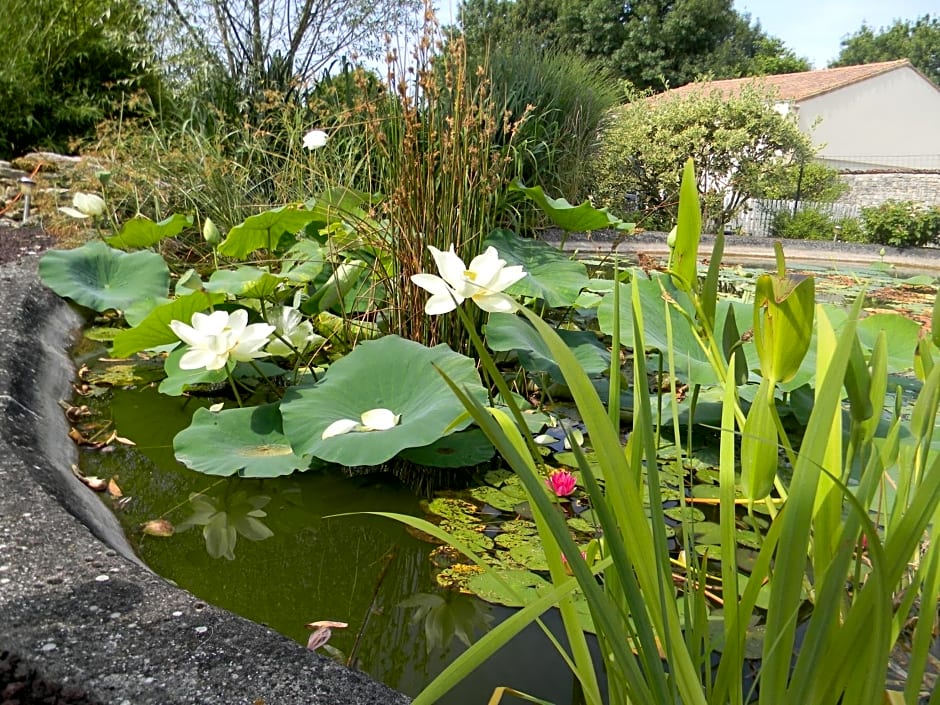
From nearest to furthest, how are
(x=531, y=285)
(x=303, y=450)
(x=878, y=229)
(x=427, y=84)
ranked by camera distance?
(x=303, y=450) < (x=427, y=84) < (x=531, y=285) < (x=878, y=229)

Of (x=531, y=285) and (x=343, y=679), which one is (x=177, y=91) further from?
(x=343, y=679)

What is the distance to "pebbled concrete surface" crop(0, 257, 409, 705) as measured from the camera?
0.66 m

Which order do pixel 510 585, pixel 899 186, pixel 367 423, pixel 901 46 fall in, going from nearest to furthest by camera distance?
pixel 510 585, pixel 367 423, pixel 899 186, pixel 901 46

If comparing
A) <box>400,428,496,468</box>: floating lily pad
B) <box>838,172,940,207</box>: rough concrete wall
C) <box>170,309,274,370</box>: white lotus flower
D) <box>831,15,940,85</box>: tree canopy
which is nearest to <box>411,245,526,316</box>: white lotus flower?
<box>400,428,496,468</box>: floating lily pad

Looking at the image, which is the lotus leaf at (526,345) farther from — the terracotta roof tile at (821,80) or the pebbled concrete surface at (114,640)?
the terracotta roof tile at (821,80)

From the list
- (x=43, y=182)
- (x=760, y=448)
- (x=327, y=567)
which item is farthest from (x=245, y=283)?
(x=43, y=182)

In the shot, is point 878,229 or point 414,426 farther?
point 878,229

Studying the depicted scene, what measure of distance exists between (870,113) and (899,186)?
7.41 metres

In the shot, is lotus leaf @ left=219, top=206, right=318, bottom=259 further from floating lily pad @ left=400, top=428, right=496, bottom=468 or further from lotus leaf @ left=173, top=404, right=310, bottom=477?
floating lily pad @ left=400, top=428, right=496, bottom=468

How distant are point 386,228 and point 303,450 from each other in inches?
35.0

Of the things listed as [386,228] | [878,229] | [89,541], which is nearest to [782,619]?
[89,541]

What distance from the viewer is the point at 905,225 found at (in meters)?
8.21

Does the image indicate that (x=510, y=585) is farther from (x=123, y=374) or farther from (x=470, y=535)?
(x=123, y=374)

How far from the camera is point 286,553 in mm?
1239
